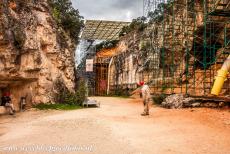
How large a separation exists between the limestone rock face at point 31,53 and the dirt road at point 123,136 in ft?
14.9

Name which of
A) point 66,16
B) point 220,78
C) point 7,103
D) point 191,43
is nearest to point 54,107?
point 7,103

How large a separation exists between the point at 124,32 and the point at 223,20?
22.2m

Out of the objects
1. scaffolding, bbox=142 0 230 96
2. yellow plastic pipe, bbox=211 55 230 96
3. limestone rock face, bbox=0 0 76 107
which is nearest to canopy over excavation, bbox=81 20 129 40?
scaffolding, bbox=142 0 230 96

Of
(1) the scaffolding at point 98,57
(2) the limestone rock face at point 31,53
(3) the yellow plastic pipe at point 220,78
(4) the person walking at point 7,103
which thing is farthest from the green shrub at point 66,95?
(1) the scaffolding at point 98,57

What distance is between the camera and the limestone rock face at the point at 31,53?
51.4 feet

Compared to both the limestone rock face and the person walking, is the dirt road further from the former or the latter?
the limestone rock face

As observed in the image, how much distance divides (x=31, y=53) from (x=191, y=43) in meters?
11.4

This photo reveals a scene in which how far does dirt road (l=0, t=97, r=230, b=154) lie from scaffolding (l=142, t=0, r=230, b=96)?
631 cm

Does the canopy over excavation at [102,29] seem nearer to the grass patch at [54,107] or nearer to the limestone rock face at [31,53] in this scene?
the limestone rock face at [31,53]

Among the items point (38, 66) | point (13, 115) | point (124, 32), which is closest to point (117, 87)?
point (124, 32)

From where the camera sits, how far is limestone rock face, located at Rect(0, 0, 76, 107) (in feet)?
51.4

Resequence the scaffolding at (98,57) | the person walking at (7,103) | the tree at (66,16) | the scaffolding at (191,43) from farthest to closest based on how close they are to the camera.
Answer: the scaffolding at (98,57), the tree at (66,16), the scaffolding at (191,43), the person walking at (7,103)

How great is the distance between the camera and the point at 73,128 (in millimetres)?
10664

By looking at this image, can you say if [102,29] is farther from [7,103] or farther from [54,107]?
[7,103]
